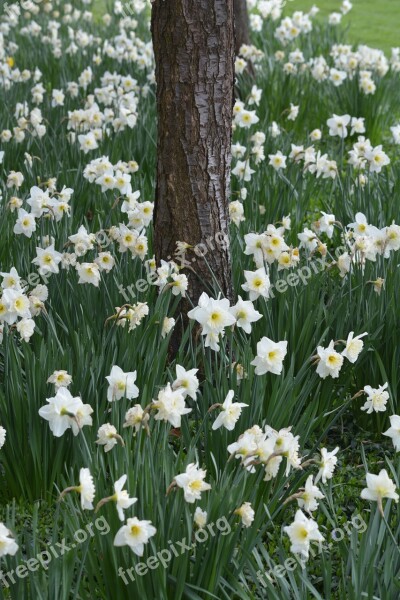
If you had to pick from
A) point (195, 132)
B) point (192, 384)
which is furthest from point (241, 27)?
point (192, 384)

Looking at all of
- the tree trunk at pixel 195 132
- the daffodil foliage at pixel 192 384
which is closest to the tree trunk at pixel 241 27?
the daffodil foliage at pixel 192 384

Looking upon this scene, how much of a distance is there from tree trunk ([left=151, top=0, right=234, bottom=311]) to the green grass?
667 cm

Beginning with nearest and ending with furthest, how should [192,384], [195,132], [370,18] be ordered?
[192,384] → [195,132] → [370,18]

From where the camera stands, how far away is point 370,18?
10.7 m

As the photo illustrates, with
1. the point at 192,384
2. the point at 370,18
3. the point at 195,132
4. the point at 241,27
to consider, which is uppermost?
the point at 370,18

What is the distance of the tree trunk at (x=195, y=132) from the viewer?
2.93m

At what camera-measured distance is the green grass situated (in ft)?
31.4

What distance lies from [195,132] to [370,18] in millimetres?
8541

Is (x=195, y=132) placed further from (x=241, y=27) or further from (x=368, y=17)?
(x=368, y=17)

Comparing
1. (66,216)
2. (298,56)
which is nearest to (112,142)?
(66,216)

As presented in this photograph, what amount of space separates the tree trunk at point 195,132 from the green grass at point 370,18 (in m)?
6.67

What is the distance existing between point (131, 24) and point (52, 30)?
28.4 inches

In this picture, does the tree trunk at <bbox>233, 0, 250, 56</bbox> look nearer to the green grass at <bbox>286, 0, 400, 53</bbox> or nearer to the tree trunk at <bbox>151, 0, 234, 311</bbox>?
the green grass at <bbox>286, 0, 400, 53</bbox>

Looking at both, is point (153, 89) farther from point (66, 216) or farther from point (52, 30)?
point (66, 216)
